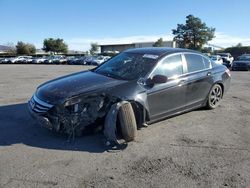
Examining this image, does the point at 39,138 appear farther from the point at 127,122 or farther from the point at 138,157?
the point at 138,157

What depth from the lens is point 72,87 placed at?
5.25m

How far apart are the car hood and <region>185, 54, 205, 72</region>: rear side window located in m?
1.89

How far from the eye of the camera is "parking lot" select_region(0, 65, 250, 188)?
3722mm

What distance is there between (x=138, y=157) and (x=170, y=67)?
2396mm

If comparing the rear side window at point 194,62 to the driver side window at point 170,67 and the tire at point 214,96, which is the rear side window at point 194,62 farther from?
the tire at point 214,96

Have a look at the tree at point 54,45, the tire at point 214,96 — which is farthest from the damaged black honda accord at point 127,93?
the tree at point 54,45

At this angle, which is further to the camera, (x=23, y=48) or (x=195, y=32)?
(x=23, y=48)

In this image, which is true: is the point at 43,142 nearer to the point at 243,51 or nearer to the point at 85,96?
the point at 85,96

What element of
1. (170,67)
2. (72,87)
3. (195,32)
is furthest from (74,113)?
(195,32)

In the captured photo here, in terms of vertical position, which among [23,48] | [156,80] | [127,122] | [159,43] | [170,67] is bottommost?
[23,48]

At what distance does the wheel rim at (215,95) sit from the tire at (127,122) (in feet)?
10.2

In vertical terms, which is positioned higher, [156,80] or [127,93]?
[156,80]

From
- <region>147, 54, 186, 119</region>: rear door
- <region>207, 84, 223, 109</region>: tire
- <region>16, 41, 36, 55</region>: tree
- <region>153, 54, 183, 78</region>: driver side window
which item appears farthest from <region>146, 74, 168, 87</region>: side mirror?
<region>16, 41, 36, 55</region>: tree

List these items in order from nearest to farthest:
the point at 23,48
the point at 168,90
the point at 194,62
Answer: the point at 168,90 < the point at 194,62 < the point at 23,48
